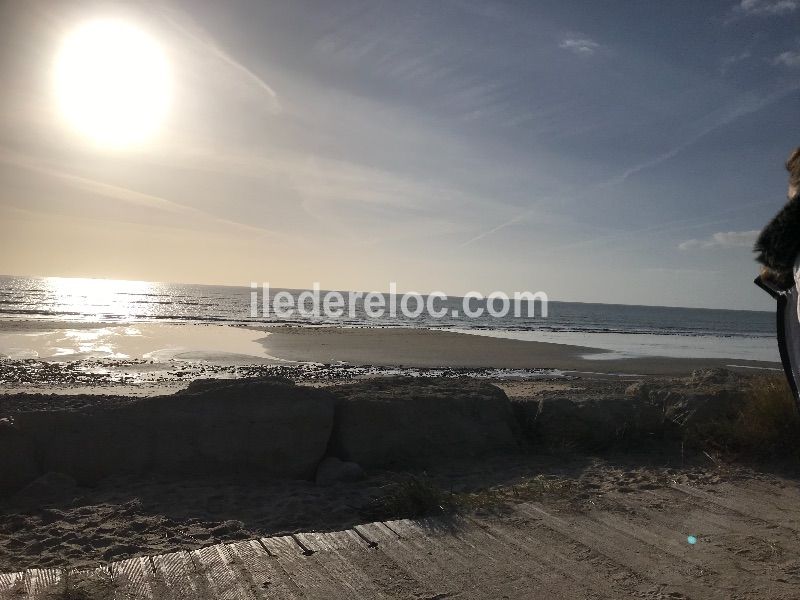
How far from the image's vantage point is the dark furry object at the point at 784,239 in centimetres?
252

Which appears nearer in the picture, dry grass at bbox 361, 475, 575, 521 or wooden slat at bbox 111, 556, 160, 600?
wooden slat at bbox 111, 556, 160, 600

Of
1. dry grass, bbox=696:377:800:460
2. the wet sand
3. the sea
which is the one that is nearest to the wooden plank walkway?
dry grass, bbox=696:377:800:460

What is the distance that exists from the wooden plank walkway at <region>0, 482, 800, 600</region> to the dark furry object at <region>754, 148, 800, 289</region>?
1.68m

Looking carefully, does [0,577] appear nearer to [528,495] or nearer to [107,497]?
[107,497]

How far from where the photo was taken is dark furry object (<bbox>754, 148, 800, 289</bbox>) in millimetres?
2520

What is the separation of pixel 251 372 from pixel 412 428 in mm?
11098

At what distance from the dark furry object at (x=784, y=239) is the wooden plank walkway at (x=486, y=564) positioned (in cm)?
168

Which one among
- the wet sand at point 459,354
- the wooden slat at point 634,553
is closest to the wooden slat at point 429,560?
the wooden slat at point 634,553

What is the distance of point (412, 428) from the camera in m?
6.09

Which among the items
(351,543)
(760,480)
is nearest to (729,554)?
(760,480)

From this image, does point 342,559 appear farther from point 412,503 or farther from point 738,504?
point 738,504

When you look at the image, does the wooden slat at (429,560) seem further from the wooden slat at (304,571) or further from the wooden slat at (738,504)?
the wooden slat at (738,504)

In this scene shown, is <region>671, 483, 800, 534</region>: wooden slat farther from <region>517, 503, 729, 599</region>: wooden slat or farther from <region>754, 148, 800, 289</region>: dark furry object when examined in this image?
<region>754, 148, 800, 289</region>: dark furry object

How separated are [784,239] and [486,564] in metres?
2.25
